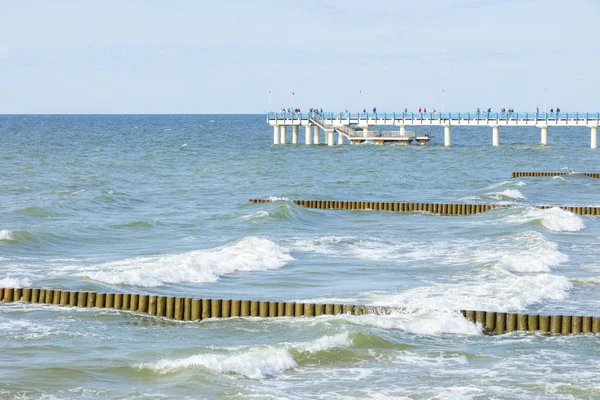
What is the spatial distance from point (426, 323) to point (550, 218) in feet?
57.9

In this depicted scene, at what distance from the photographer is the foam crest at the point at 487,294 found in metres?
20.5

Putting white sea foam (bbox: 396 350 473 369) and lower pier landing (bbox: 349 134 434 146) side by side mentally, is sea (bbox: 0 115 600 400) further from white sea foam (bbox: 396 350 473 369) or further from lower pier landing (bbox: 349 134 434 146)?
lower pier landing (bbox: 349 134 434 146)

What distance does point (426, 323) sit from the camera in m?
18.9

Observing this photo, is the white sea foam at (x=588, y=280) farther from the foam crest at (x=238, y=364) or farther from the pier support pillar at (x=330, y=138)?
the pier support pillar at (x=330, y=138)

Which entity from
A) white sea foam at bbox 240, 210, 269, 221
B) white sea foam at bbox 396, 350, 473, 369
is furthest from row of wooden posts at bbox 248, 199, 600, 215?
white sea foam at bbox 396, 350, 473, 369

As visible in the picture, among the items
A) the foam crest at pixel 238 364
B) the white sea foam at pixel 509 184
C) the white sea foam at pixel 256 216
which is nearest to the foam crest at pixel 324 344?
the foam crest at pixel 238 364

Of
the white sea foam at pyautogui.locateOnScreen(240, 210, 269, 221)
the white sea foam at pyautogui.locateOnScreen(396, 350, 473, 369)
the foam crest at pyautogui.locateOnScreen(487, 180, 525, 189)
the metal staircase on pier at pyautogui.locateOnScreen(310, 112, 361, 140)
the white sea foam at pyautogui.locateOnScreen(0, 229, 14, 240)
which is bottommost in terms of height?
the foam crest at pyautogui.locateOnScreen(487, 180, 525, 189)

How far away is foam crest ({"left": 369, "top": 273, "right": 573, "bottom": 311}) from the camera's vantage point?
20516mm

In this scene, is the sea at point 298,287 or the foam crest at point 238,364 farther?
the foam crest at point 238,364

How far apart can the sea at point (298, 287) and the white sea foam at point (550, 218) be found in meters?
0.10

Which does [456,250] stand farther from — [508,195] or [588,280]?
[508,195]

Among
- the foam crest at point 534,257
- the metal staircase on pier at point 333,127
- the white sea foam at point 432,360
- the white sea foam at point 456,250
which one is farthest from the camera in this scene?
the metal staircase on pier at point 333,127

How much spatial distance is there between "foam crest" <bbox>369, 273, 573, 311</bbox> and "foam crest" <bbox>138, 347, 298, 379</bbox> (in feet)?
14.9

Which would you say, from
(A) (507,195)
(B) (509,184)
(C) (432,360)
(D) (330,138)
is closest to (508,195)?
(A) (507,195)
